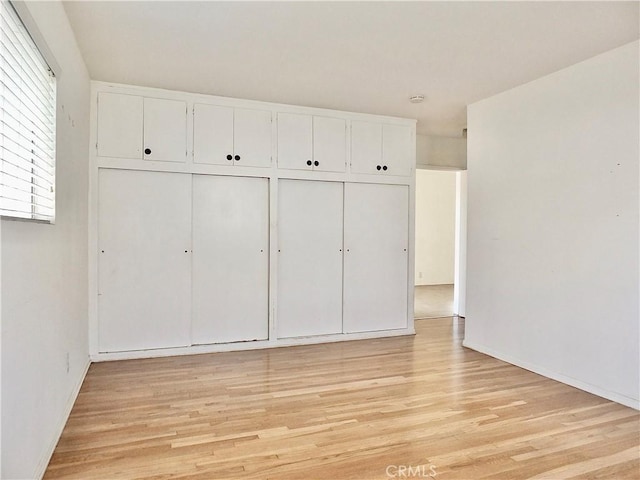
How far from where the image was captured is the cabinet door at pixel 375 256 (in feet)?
15.3

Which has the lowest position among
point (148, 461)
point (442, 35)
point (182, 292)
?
point (148, 461)

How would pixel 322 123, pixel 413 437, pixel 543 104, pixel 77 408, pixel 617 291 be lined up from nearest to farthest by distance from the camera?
pixel 413 437 < pixel 77 408 < pixel 617 291 < pixel 543 104 < pixel 322 123

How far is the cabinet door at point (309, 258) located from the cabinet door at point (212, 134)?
2.14 ft

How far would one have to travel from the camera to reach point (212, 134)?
4078mm

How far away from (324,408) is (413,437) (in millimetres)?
630

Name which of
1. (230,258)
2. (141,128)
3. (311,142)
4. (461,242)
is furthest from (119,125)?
(461,242)

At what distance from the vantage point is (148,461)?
2.13 meters

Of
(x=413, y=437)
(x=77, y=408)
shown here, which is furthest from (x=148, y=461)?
(x=413, y=437)

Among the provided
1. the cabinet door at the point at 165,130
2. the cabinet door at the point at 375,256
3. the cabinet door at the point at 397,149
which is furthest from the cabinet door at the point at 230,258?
the cabinet door at the point at 397,149

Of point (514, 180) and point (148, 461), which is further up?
point (514, 180)

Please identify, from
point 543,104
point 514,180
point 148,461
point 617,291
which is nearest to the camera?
point 148,461

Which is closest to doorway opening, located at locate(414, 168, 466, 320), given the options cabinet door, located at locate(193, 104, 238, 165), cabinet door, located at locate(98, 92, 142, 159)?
cabinet door, located at locate(193, 104, 238, 165)

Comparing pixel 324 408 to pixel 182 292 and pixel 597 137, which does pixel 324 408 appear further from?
pixel 597 137

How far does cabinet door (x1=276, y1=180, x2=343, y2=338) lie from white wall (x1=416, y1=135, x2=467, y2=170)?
150cm
